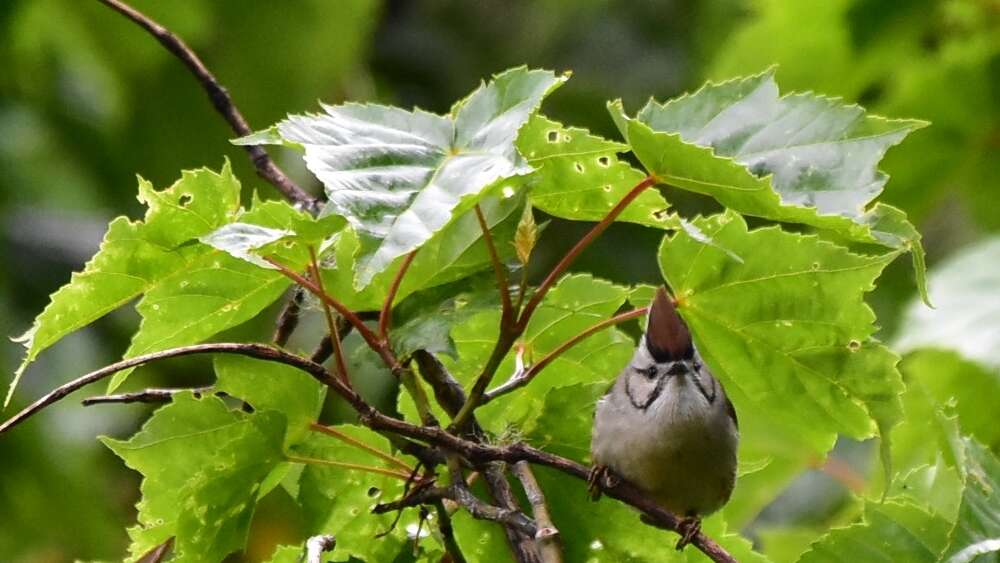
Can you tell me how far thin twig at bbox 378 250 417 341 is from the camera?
1.35 m

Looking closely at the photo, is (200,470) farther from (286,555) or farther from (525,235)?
(525,235)

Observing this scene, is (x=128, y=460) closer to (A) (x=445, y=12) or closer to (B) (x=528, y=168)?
(B) (x=528, y=168)

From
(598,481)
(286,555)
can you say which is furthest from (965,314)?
(286,555)

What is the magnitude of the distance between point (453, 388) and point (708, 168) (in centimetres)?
Result: 39

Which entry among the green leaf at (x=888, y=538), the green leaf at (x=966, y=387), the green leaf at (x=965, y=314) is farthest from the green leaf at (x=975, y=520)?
the green leaf at (x=966, y=387)

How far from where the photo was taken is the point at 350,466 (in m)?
1.47

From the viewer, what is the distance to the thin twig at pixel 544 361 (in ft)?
4.52

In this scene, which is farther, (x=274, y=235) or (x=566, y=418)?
(x=566, y=418)

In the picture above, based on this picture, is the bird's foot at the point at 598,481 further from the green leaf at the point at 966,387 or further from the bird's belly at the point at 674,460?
the green leaf at the point at 966,387

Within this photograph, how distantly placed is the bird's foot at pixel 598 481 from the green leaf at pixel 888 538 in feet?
0.75

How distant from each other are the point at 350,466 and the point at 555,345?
0.90ft

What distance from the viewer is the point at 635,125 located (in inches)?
50.2

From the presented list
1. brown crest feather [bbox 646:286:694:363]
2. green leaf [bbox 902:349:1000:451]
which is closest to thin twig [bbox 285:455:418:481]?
brown crest feather [bbox 646:286:694:363]

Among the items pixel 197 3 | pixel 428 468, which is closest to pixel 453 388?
pixel 428 468
